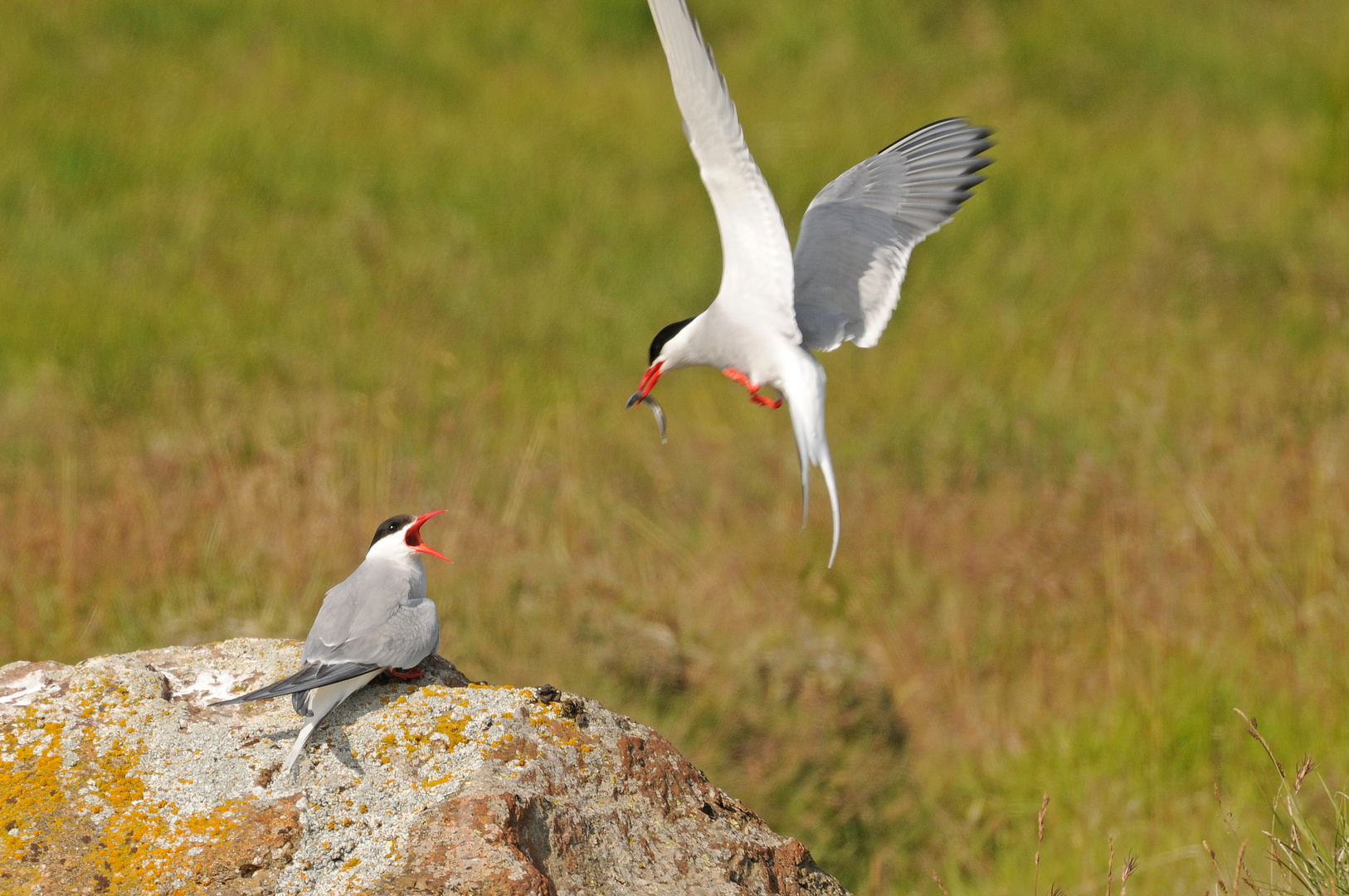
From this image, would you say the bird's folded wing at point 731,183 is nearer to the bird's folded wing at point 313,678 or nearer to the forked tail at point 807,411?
the forked tail at point 807,411

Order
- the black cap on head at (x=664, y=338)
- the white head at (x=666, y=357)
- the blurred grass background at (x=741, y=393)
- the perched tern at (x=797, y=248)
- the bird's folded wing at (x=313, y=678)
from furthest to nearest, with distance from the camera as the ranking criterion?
the blurred grass background at (x=741, y=393) < the black cap on head at (x=664, y=338) < the white head at (x=666, y=357) < the perched tern at (x=797, y=248) < the bird's folded wing at (x=313, y=678)

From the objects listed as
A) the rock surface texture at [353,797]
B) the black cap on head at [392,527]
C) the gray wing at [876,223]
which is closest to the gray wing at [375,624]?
the rock surface texture at [353,797]

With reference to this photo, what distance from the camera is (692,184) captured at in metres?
9.79

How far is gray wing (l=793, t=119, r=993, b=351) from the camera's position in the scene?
3285 mm

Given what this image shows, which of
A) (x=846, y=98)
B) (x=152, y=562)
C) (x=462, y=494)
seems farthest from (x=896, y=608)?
(x=846, y=98)

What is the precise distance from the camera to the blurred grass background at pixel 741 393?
489cm

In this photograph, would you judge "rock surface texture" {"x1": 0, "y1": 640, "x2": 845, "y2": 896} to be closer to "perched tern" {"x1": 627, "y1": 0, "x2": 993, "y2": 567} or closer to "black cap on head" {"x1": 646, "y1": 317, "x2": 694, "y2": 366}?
"perched tern" {"x1": 627, "y1": 0, "x2": 993, "y2": 567}

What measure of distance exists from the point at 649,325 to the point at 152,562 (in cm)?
363

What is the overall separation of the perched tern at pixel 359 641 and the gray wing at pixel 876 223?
3.82 ft

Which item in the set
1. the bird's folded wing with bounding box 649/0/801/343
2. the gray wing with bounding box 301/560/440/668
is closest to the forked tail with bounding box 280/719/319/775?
the gray wing with bounding box 301/560/440/668

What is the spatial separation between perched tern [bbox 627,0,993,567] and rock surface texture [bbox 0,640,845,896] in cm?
59

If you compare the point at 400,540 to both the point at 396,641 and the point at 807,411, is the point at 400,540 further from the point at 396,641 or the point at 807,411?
the point at 807,411

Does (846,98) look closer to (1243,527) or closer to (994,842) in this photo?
(1243,527)

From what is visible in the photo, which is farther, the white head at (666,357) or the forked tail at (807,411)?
the white head at (666,357)
